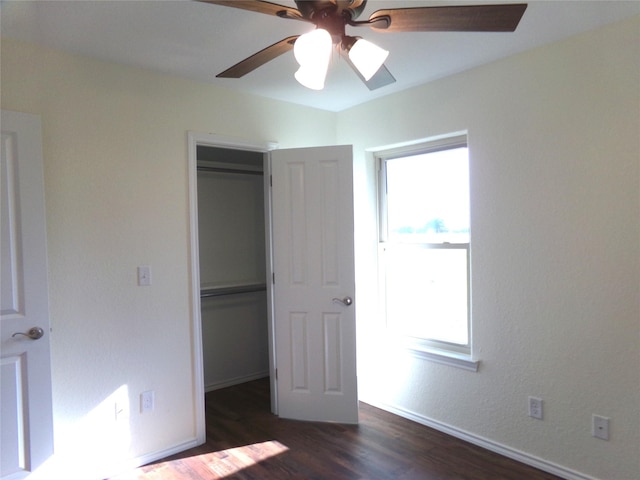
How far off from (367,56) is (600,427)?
2.21 metres

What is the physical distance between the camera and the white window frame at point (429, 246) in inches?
111

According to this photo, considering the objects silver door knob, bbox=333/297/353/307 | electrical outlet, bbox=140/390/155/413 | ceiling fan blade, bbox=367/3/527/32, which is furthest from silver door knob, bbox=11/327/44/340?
ceiling fan blade, bbox=367/3/527/32

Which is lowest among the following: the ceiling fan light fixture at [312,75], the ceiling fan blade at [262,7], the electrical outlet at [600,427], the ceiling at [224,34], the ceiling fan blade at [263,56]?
the electrical outlet at [600,427]

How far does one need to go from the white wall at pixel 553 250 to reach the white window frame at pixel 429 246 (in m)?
0.09

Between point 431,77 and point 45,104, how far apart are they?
7.65 feet

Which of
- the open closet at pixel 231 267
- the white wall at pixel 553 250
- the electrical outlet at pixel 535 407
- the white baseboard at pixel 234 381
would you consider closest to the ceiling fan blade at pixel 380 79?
the white wall at pixel 553 250

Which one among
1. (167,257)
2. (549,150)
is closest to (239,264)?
(167,257)

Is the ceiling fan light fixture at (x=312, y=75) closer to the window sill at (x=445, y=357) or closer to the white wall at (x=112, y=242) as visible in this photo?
the white wall at (x=112, y=242)

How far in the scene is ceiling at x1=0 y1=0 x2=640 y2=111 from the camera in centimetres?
191

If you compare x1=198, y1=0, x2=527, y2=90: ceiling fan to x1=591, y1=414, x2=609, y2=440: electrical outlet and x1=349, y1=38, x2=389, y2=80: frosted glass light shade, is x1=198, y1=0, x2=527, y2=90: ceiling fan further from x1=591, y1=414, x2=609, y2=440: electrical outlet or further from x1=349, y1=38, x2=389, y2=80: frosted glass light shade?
x1=591, y1=414, x2=609, y2=440: electrical outlet

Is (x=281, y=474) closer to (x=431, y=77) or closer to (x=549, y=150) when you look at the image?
(x=549, y=150)

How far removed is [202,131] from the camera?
9.34 ft

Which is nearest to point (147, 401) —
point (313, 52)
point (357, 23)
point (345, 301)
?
point (345, 301)

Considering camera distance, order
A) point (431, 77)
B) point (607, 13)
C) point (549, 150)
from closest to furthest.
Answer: point (607, 13) → point (549, 150) → point (431, 77)
